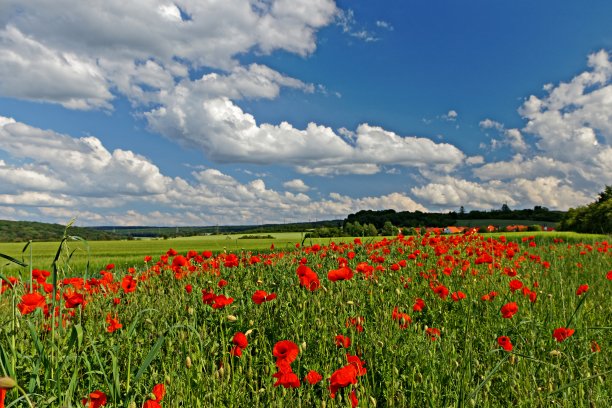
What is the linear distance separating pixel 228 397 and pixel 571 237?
76.7 feet

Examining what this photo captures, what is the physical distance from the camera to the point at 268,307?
439 cm

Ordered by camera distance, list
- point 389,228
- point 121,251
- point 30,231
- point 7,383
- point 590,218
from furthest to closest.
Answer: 1. point 30,231
2. point 590,218
3. point 121,251
4. point 389,228
5. point 7,383

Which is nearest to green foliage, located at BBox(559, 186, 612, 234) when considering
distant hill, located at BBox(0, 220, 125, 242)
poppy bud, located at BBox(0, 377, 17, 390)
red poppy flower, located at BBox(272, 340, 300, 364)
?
red poppy flower, located at BBox(272, 340, 300, 364)

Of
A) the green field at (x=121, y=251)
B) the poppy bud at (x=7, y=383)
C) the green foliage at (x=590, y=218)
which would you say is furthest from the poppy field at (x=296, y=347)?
the green foliage at (x=590, y=218)

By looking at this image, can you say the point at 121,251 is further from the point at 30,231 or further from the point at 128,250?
the point at 30,231

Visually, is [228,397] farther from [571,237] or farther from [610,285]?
[571,237]

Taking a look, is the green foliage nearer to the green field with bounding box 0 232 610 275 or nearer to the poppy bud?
the green field with bounding box 0 232 610 275

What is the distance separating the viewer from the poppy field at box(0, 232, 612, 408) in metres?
2.48

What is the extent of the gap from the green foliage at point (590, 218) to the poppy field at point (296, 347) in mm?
32660

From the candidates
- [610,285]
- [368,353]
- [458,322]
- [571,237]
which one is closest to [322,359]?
[368,353]

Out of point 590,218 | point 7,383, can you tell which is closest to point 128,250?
point 7,383

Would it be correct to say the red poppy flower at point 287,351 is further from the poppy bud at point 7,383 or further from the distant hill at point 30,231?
the distant hill at point 30,231

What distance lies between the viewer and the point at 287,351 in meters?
2.30

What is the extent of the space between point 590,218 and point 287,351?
41.4m
